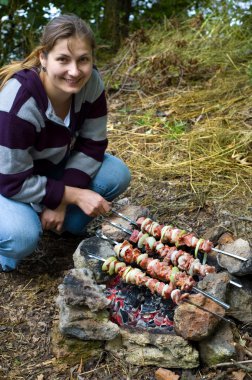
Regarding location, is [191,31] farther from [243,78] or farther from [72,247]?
[72,247]

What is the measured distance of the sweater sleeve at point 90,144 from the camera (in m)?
2.83

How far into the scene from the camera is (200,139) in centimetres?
396

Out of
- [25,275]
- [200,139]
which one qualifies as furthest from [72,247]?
[200,139]

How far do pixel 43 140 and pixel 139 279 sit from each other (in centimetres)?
86

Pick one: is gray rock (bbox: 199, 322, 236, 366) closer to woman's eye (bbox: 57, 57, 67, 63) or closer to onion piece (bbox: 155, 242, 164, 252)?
onion piece (bbox: 155, 242, 164, 252)

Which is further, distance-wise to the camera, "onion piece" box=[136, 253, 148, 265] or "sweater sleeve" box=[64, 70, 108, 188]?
"sweater sleeve" box=[64, 70, 108, 188]

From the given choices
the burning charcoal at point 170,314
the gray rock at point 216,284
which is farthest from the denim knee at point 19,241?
the gray rock at point 216,284

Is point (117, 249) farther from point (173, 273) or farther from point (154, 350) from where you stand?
point (154, 350)

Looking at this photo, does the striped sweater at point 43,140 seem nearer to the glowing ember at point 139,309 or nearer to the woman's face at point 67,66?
the woman's face at point 67,66

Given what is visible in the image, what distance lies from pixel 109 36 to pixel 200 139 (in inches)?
118

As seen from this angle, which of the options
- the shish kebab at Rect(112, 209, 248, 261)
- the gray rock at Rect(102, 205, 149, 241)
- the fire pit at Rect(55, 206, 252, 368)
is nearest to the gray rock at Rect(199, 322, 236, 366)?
the fire pit at Rect(55, 206, 252, 368)

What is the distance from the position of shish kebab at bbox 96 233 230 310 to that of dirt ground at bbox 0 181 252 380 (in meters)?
0.35

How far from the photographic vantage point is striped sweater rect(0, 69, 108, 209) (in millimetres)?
2432

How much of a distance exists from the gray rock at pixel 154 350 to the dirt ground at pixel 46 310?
1.5 inches
